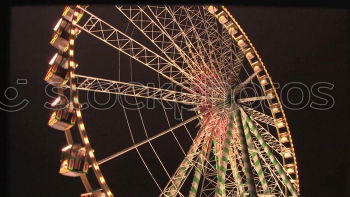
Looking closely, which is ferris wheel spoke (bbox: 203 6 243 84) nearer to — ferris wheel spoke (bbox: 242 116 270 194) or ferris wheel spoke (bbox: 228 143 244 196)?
→ ferris wheel spoke (bbox: 242 116 270 194)

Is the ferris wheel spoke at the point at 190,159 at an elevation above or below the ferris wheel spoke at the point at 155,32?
below

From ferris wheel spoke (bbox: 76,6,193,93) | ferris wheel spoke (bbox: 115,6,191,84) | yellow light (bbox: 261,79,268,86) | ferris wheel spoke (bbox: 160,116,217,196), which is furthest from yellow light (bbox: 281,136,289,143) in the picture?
ferris wheel spoke (bbox: 115,6,191,84)

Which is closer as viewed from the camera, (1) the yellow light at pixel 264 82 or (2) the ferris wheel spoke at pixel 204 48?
(2) the ferris wheel spoke at pixel 204 48

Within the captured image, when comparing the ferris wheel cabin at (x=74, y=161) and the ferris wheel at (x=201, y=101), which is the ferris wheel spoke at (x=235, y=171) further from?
the ferris wheel cabin at (x=74, y=161)

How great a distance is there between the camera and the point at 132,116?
18.7 meters

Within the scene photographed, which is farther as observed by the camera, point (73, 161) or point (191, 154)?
point (191, 154)

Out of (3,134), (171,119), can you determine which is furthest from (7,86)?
(171,119)

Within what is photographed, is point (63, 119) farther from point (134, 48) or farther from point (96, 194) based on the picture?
point (134, 48)

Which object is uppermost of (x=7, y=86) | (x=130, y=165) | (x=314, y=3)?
(x=314, y=3)

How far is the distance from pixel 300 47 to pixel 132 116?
7649mm

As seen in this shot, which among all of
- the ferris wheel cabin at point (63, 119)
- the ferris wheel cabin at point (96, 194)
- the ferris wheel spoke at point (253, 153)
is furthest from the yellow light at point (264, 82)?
the ferris wheel cabin at point (96, 194)

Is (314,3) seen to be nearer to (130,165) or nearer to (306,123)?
(306,123)

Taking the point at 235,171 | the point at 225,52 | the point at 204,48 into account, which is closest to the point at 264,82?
the point at 225,52

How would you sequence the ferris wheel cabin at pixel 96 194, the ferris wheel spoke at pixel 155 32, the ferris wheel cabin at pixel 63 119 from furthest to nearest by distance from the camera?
the ferris wheel spoke at pixel 155 32
the ferris wheel cabin at pixel 63 119
the ferris wheel cabin at pixel 96 194
